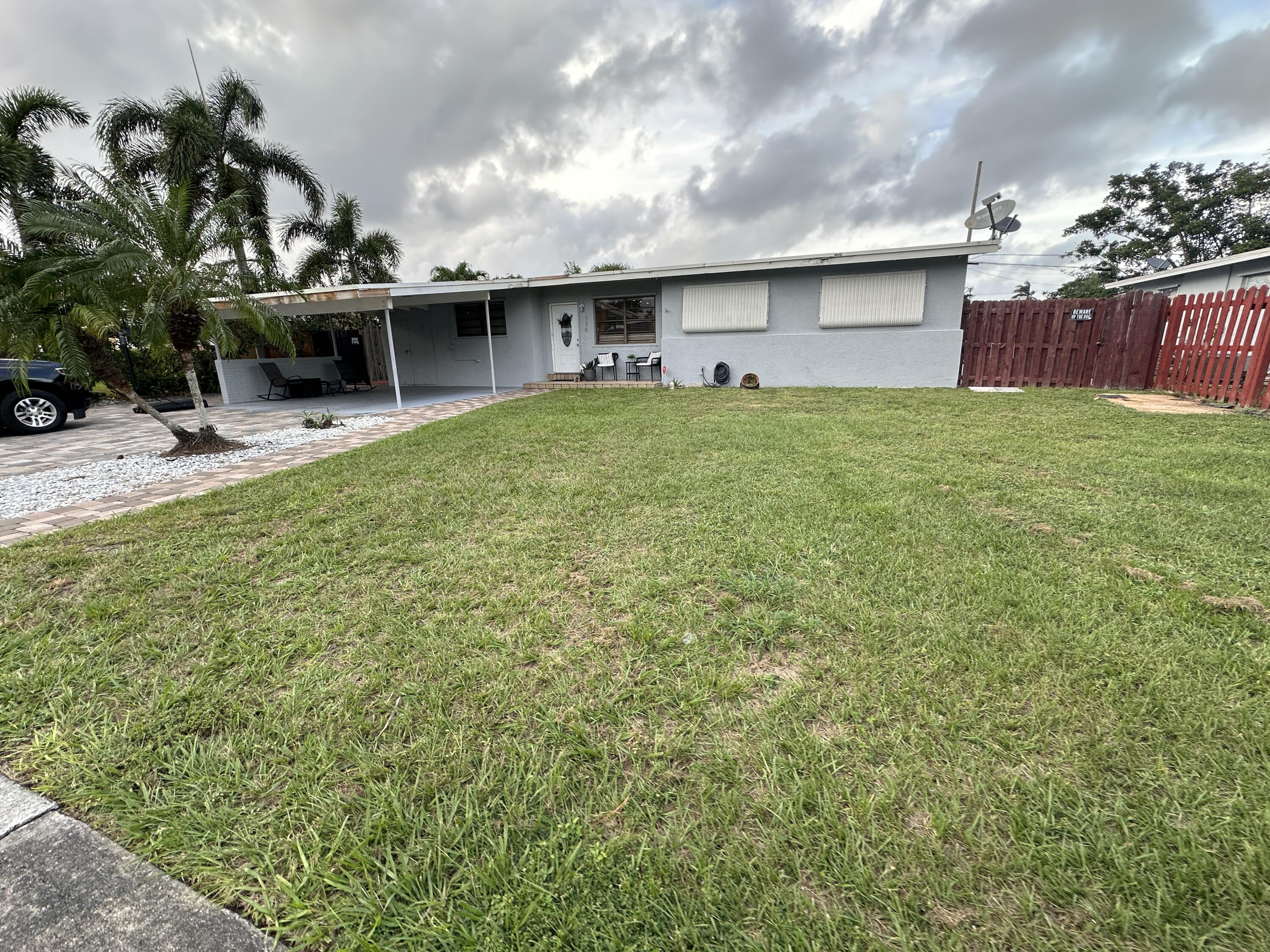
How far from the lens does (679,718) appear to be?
1.70 metres

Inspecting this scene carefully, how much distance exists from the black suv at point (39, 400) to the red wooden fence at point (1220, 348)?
56.3ft

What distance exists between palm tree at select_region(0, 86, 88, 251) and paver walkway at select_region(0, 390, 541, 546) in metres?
8.05

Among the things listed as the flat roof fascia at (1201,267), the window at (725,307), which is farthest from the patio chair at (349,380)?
the flat roof fascia at (1201,267)

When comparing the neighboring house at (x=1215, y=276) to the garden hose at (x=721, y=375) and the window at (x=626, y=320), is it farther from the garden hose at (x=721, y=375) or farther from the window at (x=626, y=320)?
the window at (x=626, y=320)

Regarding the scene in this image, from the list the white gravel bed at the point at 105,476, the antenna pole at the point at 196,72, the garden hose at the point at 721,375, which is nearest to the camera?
the white gravel bed at the point at 105,476

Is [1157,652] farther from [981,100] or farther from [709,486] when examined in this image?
[981,100]

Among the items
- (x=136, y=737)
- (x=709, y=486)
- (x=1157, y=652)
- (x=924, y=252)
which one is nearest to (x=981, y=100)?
(x=924, y=252)

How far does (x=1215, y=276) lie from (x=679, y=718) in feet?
56.9

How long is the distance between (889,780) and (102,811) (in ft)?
7.16

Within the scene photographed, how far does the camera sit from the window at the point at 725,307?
440 inches

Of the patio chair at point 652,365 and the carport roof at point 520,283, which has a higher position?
the carport roof at point 520,283

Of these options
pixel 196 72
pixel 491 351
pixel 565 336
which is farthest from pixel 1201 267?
pixel 196 72

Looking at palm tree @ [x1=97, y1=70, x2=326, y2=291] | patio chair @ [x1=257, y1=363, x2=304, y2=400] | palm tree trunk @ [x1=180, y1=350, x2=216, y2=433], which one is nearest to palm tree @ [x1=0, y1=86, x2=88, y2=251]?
palm tree @ [x1=97, y1=70, x2=326, y2=291]

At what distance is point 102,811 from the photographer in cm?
140
